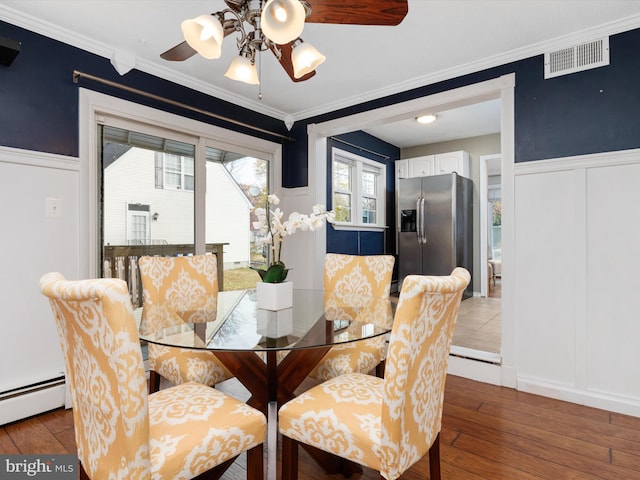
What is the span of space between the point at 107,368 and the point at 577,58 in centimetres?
314

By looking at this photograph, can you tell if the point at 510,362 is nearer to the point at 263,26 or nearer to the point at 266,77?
the point at 263,26

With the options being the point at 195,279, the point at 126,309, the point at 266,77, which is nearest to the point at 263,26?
the point at 126,309

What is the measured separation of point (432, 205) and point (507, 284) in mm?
2988

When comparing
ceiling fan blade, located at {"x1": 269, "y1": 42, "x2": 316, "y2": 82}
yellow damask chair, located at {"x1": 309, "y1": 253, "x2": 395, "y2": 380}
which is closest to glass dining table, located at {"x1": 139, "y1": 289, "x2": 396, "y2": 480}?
yellow damask chair, located at {"x1": 309, "y1": 253, "x2": 395, "y2": 380}

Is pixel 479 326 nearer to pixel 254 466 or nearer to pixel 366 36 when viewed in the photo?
pixel 366 36

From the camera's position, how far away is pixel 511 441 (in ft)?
6.33

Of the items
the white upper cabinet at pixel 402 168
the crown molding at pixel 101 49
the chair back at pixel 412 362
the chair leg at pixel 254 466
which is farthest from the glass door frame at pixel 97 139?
the white upper cabinet at pixel 402 168

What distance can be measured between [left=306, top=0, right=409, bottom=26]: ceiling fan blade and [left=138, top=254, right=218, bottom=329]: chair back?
1448mm

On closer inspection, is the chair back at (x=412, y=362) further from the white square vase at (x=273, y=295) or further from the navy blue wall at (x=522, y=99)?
the navy blue wall at (x=522, y=99)

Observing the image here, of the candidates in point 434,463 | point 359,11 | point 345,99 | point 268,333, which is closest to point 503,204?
point 345,99

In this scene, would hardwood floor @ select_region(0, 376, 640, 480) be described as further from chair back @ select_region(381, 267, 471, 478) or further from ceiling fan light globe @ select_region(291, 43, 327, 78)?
ceiling fan light globe @ select_region(291, 43, 327, 78)

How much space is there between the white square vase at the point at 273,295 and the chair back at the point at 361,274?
66 cm

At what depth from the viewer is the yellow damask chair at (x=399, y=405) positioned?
42.4 inches

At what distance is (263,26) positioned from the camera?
4.46ft
